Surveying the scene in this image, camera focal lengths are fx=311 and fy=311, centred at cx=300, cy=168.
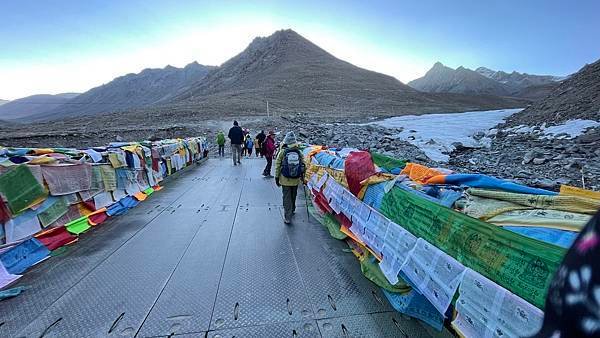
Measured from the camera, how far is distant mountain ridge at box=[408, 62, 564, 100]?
114 metres

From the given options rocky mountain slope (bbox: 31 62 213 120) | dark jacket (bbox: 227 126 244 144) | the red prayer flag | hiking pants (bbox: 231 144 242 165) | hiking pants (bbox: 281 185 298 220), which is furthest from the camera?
rocky mountain slope (bbox: 31 62 213 120)

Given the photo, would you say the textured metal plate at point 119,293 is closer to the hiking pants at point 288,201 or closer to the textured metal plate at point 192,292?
the textured metal plate at point 192,292

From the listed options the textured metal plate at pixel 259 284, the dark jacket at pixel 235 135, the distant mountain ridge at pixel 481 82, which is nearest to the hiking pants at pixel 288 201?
the textured metal plate at pixel 259 284

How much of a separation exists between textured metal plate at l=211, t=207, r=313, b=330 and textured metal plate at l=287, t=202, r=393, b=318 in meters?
0.13

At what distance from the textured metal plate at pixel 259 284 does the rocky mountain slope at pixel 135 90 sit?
118 m

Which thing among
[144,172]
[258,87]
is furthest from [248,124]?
[258,87]

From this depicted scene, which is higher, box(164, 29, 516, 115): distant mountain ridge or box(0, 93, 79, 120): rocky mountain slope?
box(164, 29, 516, 115): distant mountain ridge

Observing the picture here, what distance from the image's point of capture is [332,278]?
365 centimetres

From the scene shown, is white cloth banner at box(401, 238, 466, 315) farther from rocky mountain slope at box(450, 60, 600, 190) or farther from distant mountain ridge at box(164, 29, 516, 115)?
distant mountain ridge at box(164, 29, 516, 115)

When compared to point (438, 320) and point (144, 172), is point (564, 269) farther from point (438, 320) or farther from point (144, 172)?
point (144, 172)

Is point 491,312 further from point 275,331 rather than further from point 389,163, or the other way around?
point 389,163

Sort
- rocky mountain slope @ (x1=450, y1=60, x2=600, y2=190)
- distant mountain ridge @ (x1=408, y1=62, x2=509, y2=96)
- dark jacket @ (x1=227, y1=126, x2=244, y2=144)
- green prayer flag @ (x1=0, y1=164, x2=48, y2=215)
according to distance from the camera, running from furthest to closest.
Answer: distant mountain ridge @ (x1=408, y1=62, x2=509, y2=96), dark jacket @ (x1=227, y1=126, x2=244, y2=144), rocky mountain slope @ (x1=450, y1=60, x2=600, y2=190), green prayer flag @ (x1=0, y1=164, x2=48, y2=215)

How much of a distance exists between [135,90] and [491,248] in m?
155

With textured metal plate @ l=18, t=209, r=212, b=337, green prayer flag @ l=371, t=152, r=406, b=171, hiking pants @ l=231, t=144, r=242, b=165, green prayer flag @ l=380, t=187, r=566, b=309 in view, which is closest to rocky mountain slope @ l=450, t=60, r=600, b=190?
green prayer flag @ l=371, t=152, r=406, b=171
